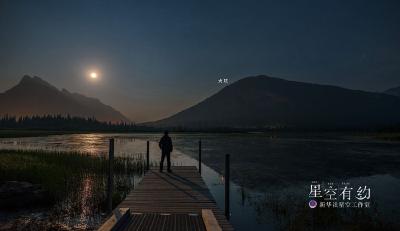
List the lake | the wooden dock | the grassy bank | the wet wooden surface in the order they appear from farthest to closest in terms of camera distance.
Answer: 1. the grassy bank
2. the lake
3. the wet wooden surface
4. the wooden dock

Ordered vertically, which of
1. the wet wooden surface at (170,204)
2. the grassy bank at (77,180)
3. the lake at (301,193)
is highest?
the wet wooden surface at (170,204)

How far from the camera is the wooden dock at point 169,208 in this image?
26.5 feet

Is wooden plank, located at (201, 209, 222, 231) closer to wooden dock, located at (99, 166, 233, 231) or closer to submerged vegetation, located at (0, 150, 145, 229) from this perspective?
wooden dock, located at (99, 166, 233, 231)

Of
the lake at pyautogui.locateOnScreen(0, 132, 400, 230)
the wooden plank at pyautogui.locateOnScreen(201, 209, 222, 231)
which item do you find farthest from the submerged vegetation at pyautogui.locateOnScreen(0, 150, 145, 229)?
the lake at pyautogui.locateOnScreen(0, 132, 400, 230)

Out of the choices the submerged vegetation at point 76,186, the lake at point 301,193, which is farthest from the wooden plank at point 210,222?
the submerged vegetation at point 76,186

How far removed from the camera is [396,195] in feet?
55.5

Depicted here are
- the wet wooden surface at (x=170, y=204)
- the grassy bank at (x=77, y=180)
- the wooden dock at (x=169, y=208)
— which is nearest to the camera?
the wooden dock at (x=169, y=208)

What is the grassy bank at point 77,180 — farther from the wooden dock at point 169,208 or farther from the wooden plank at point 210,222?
the wooden plank at point 210,222

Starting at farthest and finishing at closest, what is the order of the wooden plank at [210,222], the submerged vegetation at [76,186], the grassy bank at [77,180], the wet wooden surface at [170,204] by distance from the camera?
the grassy bank at [77,180]
the submerged vegetation at [76,186]
the wet wooden surface at [170,204]
the wooden plank at [210,222]

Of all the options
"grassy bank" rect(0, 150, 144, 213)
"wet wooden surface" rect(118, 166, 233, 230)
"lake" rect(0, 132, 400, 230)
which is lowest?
"lake" rect(0, 132, 400, 230)

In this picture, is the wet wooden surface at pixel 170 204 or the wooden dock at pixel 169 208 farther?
the wet wooden surface at pixel 170 204

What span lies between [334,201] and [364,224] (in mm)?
3347

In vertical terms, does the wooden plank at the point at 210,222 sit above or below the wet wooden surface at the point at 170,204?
above

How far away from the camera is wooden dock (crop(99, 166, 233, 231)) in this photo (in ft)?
26.5
